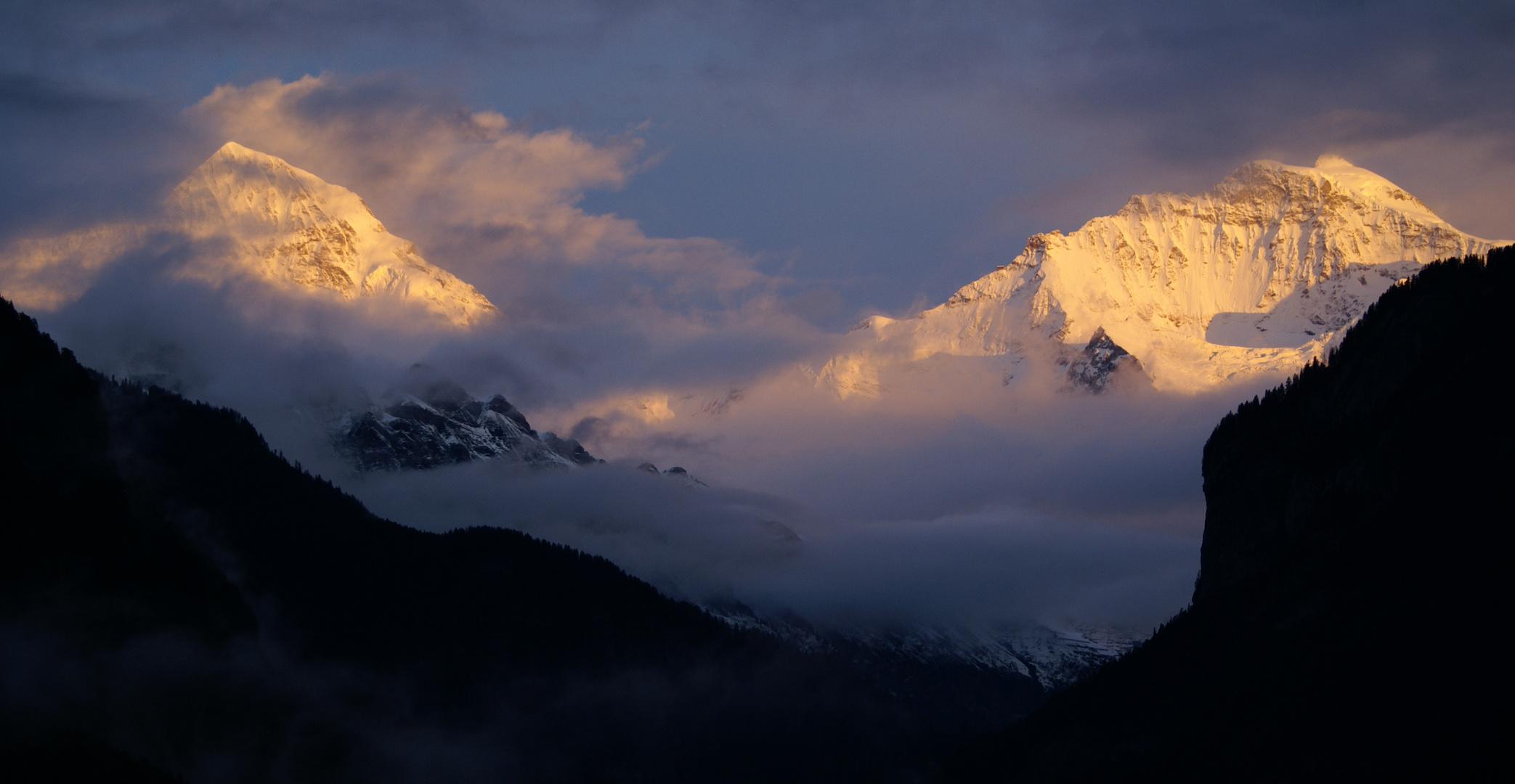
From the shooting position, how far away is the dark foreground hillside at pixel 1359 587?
134750 millimetres

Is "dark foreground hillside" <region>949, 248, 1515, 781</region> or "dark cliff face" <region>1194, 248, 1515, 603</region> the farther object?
"dark cliff face" <region>1194, 248, 1515, 603</region>

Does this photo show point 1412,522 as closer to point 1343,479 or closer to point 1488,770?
point 1343,479

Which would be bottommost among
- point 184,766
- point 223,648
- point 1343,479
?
point 184,766

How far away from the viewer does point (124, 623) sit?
139 m

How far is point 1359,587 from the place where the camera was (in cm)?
14938

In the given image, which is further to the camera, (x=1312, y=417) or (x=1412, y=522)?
(x=1312, y=417)

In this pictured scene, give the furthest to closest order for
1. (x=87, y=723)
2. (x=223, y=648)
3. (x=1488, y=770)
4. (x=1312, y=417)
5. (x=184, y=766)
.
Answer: (x=1312, y=417), (x=223, y=648), (x=184, y=766), (x=87, y=723), (x=1488, y=770)

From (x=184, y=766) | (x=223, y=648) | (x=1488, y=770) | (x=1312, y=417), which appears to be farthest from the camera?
(x=1312, y=417)

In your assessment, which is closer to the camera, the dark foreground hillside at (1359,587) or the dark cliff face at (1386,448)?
the dark foreground hillside at (1359,587)

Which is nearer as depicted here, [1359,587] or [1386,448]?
[1359,587]

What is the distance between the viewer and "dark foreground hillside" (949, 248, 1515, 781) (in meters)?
135

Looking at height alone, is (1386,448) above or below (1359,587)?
above

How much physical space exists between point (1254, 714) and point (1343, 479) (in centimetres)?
2763

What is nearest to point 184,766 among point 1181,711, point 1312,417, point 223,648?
point 223,648
